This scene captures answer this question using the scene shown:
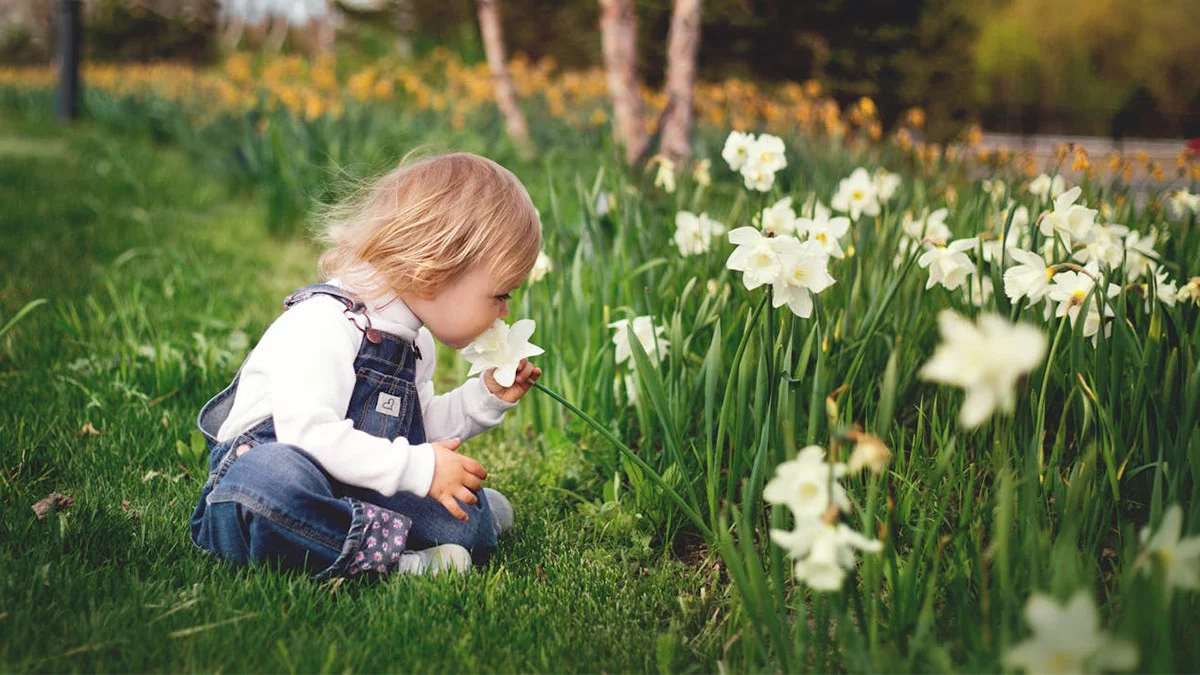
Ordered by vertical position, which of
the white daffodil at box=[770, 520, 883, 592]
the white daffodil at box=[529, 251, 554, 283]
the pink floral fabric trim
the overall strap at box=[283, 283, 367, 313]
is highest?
the overall strap at box=[283, 283, 367, 313]

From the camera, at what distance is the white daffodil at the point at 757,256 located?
1562 mm

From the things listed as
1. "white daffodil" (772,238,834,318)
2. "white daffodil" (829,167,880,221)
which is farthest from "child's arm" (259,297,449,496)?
"white daffodil" (829,167,880,221)

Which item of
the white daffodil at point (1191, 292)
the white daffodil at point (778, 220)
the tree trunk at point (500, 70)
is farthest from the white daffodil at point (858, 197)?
the tree trunk at point (500, 70)

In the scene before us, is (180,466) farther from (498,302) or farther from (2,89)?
(2,89)

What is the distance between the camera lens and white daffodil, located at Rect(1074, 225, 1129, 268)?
199cm

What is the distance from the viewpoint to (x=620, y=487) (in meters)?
2.22

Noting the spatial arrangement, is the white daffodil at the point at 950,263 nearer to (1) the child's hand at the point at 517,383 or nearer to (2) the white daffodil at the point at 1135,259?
(2) the white daffodil at the point at 1135,259

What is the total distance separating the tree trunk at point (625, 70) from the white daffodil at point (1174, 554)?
4.05m

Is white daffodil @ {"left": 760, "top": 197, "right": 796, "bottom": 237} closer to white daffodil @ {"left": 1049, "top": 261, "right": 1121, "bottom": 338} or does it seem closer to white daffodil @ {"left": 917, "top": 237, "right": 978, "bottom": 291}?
white daffodil @ {"left": 917, "top": 237, "right": 978, "bottom": 291}

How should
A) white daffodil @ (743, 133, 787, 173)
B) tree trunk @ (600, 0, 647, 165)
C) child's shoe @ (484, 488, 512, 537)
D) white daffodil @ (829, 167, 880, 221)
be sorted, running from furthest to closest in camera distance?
tree trunk @ (600, 0, 647, 165) < white daffodil @ (829, 167, 880, 221) < white daffodil @ (743, 133, 787, 173) < child's shoe @ (484, 488, 512, 537)

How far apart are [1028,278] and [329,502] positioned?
1294 mm

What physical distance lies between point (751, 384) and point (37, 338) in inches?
92.4

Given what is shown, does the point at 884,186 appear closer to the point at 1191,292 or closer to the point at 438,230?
the point at 1191,292

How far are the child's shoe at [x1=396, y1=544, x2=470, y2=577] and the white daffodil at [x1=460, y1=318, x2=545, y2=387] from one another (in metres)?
0.34
